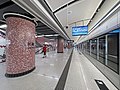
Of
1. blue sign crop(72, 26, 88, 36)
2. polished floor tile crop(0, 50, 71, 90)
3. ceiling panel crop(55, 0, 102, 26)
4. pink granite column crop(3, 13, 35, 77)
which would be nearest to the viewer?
polished floor tile crop(0, 50, 71, 90)

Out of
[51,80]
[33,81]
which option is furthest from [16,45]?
[51,80]

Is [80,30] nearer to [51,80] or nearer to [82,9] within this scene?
[82,9]

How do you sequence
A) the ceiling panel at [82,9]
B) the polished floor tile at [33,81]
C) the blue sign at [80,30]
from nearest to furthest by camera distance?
1. the polished floor tile at [33,81]
2. the ceiling panel at [82,9]
3. the blue sign at [80,30]

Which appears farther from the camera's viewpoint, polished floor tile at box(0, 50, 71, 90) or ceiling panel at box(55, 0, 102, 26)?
ceiling panel at box(55, 0, 102, 26)

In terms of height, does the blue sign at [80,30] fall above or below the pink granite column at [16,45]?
above

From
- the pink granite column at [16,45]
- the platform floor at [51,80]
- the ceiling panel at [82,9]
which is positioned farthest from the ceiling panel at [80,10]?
the platform floor at [51,80]

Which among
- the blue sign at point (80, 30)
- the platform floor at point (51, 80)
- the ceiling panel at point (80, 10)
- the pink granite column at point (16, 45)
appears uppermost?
the ceiling panel at point (80, 10)

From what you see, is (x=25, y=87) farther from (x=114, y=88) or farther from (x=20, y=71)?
(x=114, y=88)

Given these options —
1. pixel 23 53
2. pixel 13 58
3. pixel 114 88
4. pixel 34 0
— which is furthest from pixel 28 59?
pixel 114 88

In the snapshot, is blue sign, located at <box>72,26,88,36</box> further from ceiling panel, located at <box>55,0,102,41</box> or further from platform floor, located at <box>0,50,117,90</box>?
platform floor, located at <box>0,50,117,90</box>

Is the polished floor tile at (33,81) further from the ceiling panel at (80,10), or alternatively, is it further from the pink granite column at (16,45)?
the ceiling panel at (80,10)

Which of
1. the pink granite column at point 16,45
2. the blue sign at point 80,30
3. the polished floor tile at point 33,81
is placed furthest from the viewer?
the blue sign at point 80,30

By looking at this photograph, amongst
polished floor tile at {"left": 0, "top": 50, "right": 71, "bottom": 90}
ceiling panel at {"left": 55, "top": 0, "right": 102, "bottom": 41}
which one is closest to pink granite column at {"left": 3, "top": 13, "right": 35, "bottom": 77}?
polished floor tile at {"left": 0, "top": 50, "right": 71, "bottom": 90}

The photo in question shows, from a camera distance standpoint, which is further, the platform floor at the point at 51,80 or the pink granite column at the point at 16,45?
the pink granite column at the point at 16,45
